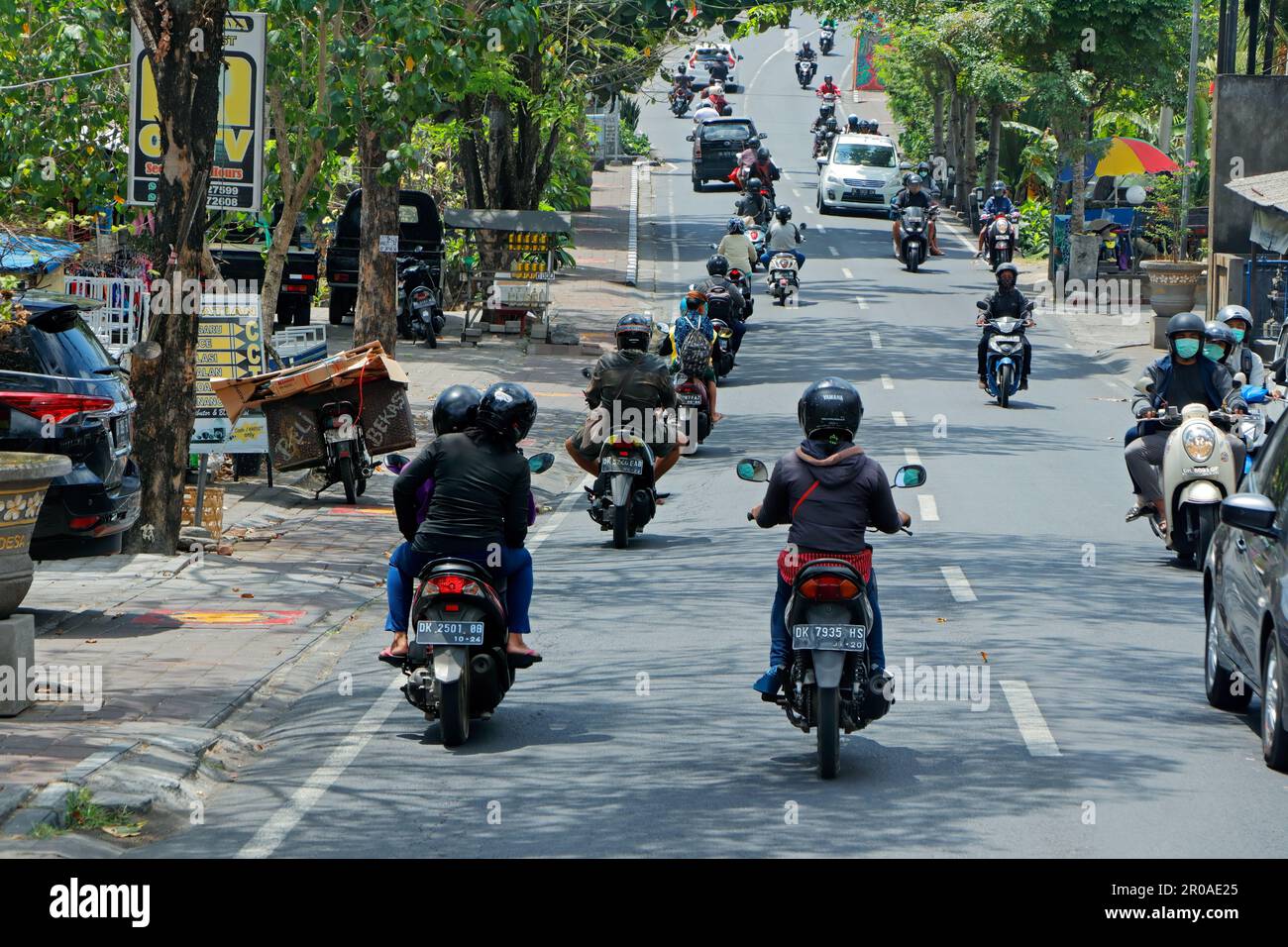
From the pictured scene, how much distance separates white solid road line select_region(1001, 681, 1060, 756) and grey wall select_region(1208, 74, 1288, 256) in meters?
22.7

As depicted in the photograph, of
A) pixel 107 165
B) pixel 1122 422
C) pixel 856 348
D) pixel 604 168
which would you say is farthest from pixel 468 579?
pixel 604 168

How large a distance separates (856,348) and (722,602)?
749 inches

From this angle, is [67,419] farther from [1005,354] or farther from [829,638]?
[1005,354]

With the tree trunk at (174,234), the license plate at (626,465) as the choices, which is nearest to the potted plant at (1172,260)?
the license plate at (626,465)

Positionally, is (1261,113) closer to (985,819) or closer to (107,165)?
(107,165)

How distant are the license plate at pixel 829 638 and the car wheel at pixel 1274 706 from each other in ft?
5.96

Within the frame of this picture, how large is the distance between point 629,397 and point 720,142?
41285 millimetres

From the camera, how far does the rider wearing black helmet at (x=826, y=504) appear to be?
8.63m

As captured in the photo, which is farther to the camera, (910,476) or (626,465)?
(626,465)

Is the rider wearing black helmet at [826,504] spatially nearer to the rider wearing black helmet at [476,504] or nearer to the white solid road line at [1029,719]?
the white solid road line at [1029,719]

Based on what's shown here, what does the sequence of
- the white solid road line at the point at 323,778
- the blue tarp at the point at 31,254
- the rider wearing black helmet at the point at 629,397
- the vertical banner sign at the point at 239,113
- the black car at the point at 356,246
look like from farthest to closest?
1. the black car at the point at 356,246
2. the rider wearing black helmet at the point at 629,397
3. the vertical banner sign at the point at 239,113
4. the blue tarp at the point at 31,254
5. the white solid road line at the point at 323,778

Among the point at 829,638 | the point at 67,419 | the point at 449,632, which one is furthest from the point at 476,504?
the point at 67,419

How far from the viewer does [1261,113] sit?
31.7 metres

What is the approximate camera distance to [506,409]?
9.36 m
